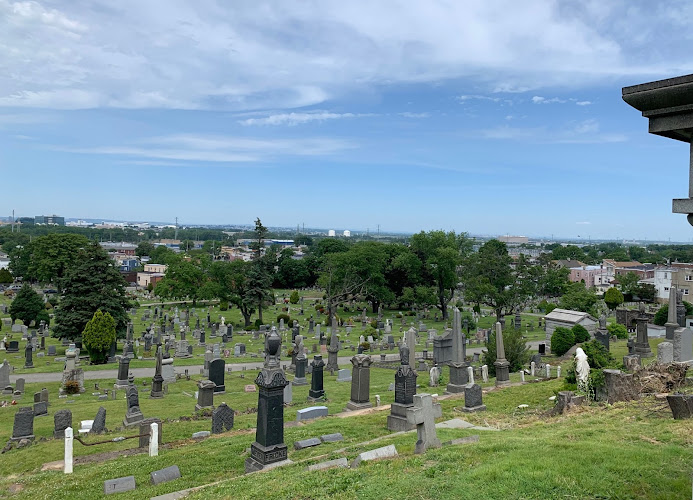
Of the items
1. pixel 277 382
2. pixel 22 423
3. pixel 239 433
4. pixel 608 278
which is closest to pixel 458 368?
pixel 239 433

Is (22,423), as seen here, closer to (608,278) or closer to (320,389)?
(320,389)

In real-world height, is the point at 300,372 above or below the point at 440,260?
below

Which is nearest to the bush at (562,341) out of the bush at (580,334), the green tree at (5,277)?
the bush at (580,334)

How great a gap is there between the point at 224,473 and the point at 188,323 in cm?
3476

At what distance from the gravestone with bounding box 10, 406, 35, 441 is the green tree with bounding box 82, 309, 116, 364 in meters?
14.1

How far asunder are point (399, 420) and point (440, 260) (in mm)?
38496

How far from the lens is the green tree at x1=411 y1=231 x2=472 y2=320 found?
48.2 metres

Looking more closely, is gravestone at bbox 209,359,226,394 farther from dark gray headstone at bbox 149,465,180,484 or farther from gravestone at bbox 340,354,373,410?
dark gray headstone at bbox 149,465,180,484

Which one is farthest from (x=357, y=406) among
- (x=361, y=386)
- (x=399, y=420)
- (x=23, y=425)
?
(x=23, y=425)

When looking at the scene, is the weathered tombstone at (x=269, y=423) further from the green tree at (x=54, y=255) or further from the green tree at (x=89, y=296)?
the green tree at (x=54, y=255)

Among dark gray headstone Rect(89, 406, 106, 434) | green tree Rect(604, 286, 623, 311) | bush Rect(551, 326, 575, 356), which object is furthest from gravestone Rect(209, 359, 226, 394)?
green tree Rect(604, 286, 623, 311)

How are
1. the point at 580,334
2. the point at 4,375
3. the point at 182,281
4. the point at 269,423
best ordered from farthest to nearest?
1. the point at 182,281
2. the point at 580,334
3. the point at 4,375
4. the point at 269,423

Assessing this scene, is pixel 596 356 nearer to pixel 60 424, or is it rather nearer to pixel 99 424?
pixel 99 424

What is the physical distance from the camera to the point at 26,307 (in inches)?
1485
